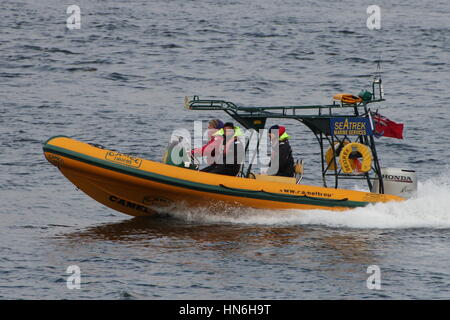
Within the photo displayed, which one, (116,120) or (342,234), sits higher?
(116,120)

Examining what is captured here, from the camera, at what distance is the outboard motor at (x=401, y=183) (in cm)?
1497

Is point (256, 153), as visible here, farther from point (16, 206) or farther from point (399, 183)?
point (16, 206)

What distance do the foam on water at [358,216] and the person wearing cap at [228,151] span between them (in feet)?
2.24

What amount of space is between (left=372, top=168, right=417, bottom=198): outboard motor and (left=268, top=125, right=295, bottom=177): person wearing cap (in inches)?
61.1

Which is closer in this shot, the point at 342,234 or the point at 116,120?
the point at 342,234

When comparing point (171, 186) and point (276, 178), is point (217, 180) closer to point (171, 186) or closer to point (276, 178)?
point (171, 186)

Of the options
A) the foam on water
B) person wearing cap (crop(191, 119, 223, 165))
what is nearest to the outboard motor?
the foam on water

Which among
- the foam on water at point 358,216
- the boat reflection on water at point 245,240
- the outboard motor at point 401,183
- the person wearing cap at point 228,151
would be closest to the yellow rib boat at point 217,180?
the outboard motor at point 401,183

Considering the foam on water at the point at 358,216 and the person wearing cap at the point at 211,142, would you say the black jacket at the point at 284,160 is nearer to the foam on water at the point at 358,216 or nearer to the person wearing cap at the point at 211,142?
the foam on water at the point at 358,216

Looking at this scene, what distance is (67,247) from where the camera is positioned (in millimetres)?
13398

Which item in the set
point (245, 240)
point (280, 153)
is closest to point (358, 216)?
point (280, 153)

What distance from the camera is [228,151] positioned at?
48.0ft
